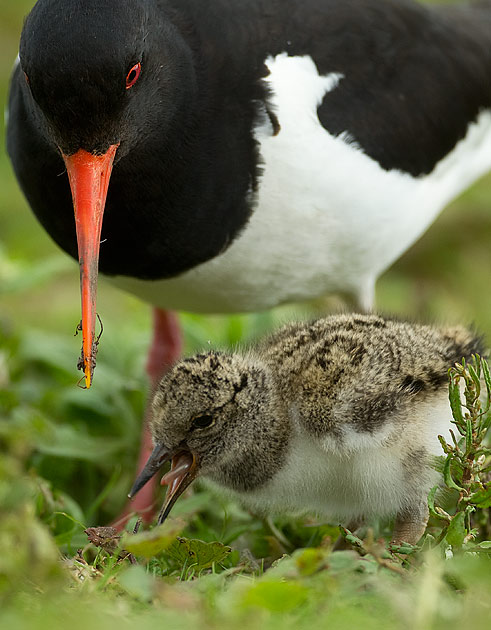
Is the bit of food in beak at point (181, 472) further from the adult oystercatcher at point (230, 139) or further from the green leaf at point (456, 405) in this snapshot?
the green leaf at point (456, 405)

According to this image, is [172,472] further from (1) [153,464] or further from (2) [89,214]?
(2) [89,214]

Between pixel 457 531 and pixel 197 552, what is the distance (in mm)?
840

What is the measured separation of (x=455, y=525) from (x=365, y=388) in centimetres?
51

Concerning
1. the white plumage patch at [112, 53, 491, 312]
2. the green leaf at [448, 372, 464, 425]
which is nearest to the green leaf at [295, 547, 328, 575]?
the green leaf at [448, 372, 464, 425]

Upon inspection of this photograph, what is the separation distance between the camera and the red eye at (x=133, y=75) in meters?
3.42

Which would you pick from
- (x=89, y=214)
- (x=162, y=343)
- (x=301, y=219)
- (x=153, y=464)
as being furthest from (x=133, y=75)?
(x=162, y=343)

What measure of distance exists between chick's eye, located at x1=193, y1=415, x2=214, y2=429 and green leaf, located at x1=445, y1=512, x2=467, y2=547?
853 millimetres

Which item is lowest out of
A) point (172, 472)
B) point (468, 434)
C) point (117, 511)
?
point (117, 511)

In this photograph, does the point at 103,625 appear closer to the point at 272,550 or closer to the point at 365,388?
the point at 365,388

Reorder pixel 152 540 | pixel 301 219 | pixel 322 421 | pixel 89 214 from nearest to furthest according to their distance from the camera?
pixel 152 540, pixel 322 421, pixel 89 214, pixel 301 219

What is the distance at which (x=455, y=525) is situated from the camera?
3.01m

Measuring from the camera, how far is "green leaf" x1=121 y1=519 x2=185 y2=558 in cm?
283

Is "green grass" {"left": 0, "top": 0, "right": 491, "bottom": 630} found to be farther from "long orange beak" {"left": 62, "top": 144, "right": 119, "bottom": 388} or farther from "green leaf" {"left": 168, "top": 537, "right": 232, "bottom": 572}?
"long orange beak" {"left": 62, "top": 144, "right": 119, "bottom": 388}

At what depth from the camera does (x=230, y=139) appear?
155 inches
